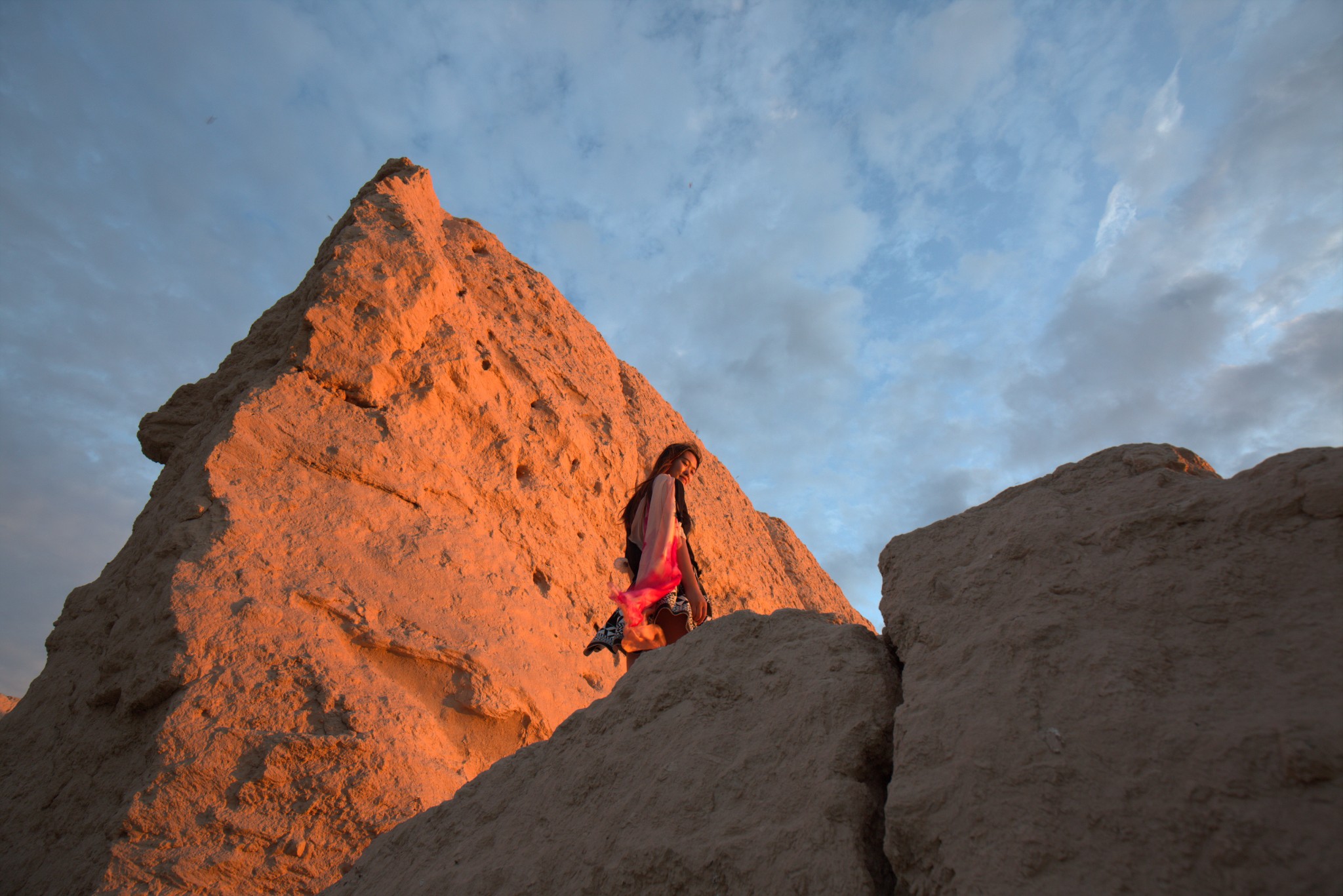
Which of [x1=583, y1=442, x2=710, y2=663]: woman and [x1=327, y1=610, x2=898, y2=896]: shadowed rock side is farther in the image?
[x1=583, y1=442, x2=710, y2=663]: woman

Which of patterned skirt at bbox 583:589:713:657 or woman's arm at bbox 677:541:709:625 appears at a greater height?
woman's arm at bbox 677:541:709:625

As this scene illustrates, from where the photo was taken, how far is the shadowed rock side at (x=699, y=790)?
4.56 feet

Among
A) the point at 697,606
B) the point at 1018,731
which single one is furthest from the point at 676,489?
the point at 1018,731

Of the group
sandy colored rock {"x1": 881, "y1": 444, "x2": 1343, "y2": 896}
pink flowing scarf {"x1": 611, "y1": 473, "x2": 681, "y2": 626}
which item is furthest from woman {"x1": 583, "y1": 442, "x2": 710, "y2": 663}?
sandy colored rock {"x1": 881, "y1": 444, "x2": 1343, "y2": 896}

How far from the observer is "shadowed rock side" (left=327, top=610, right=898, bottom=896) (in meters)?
1.39

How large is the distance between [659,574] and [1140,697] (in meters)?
2.27

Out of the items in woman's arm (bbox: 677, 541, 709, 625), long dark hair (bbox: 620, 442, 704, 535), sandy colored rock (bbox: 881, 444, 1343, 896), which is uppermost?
long dark hair (bbox: 620, 442, 704, 535)

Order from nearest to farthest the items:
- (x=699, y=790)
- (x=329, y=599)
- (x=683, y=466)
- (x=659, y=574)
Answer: (x=699, y=790)
(x=659, y=574)
(x=683, y=466)
(x=329, y=599)

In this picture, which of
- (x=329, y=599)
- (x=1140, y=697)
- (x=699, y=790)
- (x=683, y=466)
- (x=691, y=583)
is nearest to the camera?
(x=1140, y=697)

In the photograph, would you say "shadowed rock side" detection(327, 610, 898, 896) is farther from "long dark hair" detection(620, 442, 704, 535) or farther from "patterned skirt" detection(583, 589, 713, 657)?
"long dark hair" detection(620, 442, 704, 535)

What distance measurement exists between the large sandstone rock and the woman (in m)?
1.10

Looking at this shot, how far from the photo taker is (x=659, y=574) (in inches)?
131

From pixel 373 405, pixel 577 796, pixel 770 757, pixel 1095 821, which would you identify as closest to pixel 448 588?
pixel 373 405

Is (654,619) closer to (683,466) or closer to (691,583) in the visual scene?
(691,583)
